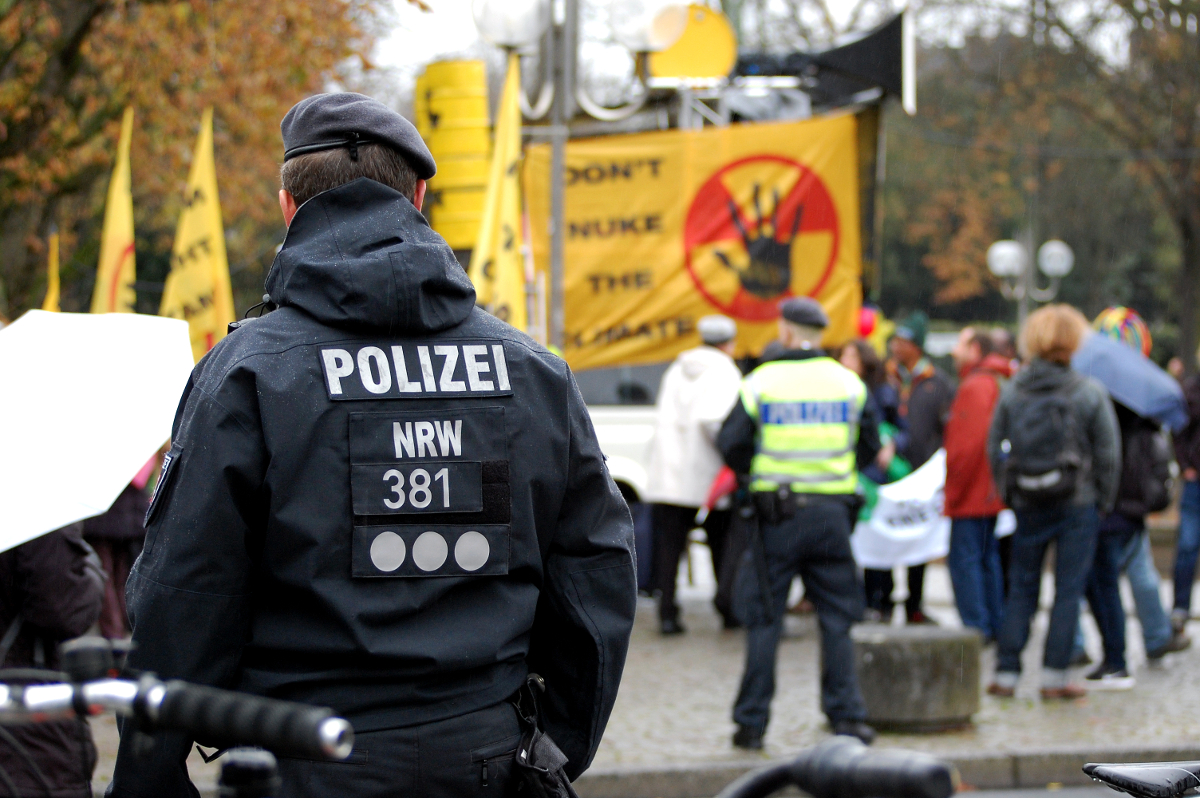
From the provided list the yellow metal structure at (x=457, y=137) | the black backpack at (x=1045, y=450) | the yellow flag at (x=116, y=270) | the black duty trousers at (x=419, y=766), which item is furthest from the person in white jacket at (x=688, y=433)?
the black duty trousers at (x=419, y=766)

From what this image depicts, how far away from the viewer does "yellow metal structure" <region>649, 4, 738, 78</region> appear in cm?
1011

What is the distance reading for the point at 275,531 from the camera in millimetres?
2072

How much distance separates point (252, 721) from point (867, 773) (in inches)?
23.8

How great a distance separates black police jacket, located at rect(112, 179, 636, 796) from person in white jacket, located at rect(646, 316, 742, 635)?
6647mm

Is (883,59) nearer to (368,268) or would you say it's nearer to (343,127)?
(343,127)

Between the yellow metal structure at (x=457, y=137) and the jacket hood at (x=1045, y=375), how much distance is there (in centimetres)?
342

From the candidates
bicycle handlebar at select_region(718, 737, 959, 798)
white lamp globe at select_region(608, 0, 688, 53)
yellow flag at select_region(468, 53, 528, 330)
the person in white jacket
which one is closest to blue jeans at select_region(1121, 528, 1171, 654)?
the person in white jacket

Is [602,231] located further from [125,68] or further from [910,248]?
[910,248]

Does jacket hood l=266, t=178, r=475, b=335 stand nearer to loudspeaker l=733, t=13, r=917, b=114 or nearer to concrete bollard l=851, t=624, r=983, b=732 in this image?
concrete bollard l=851, t=624, r=983, b=732

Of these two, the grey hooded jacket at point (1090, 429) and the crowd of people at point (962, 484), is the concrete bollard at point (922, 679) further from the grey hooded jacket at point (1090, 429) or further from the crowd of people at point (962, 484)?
the grey hooded jacket at point (1090, 429)

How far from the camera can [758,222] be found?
30.9ft

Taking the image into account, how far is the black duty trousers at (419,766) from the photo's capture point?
2.04m

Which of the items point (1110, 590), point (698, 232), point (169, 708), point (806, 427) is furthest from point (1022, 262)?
point (169, 708)

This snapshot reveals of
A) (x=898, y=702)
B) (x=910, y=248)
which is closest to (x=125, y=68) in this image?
(x=898, y=702)
